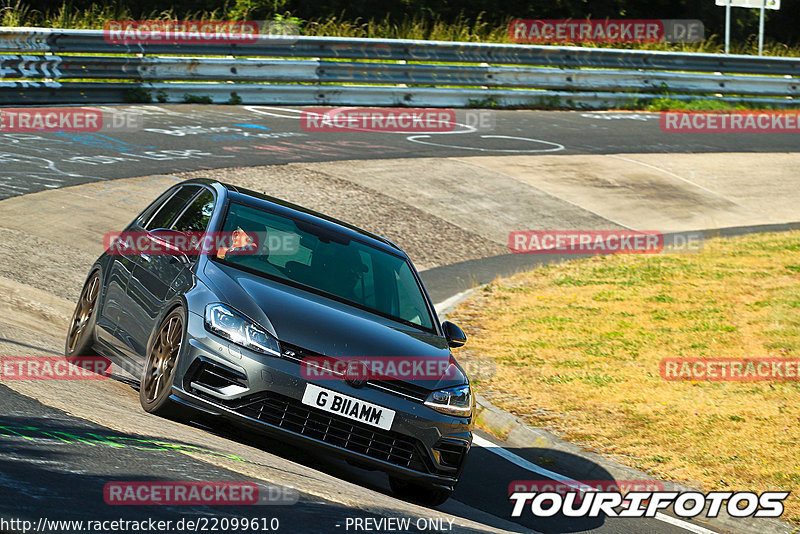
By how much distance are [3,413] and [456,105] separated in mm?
19606

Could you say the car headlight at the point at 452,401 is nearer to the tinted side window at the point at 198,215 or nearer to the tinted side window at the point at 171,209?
the tinted side window at the point at 198,215

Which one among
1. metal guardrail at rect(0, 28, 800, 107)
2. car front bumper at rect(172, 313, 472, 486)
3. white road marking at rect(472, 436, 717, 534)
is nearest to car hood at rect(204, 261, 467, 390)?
car front bumper at rect(172, 313, 472, 486)

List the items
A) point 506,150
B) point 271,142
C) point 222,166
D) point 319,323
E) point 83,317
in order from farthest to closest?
point 506,150, point 271,142, point 222,166, point 83,317, point 319,323

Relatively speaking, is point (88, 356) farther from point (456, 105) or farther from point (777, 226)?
point (456, 105)

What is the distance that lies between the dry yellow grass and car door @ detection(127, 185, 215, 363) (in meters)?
3.26

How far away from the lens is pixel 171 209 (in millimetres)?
8203

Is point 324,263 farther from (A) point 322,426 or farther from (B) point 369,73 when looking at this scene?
(B) point 369,73

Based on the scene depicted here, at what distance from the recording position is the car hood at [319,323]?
20.6 ft

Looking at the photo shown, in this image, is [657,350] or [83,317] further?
[657,350]

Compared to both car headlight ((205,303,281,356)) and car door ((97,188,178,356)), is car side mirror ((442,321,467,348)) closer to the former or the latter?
car headlight ((205,303,281,356))

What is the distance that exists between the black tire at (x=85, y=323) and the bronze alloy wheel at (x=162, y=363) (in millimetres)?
1387

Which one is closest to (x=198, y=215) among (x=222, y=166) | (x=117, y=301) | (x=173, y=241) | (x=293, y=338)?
(x=173, y=241)

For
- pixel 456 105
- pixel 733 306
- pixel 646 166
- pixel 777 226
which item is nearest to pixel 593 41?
pixel 456 105

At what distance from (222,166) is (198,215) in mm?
9257
